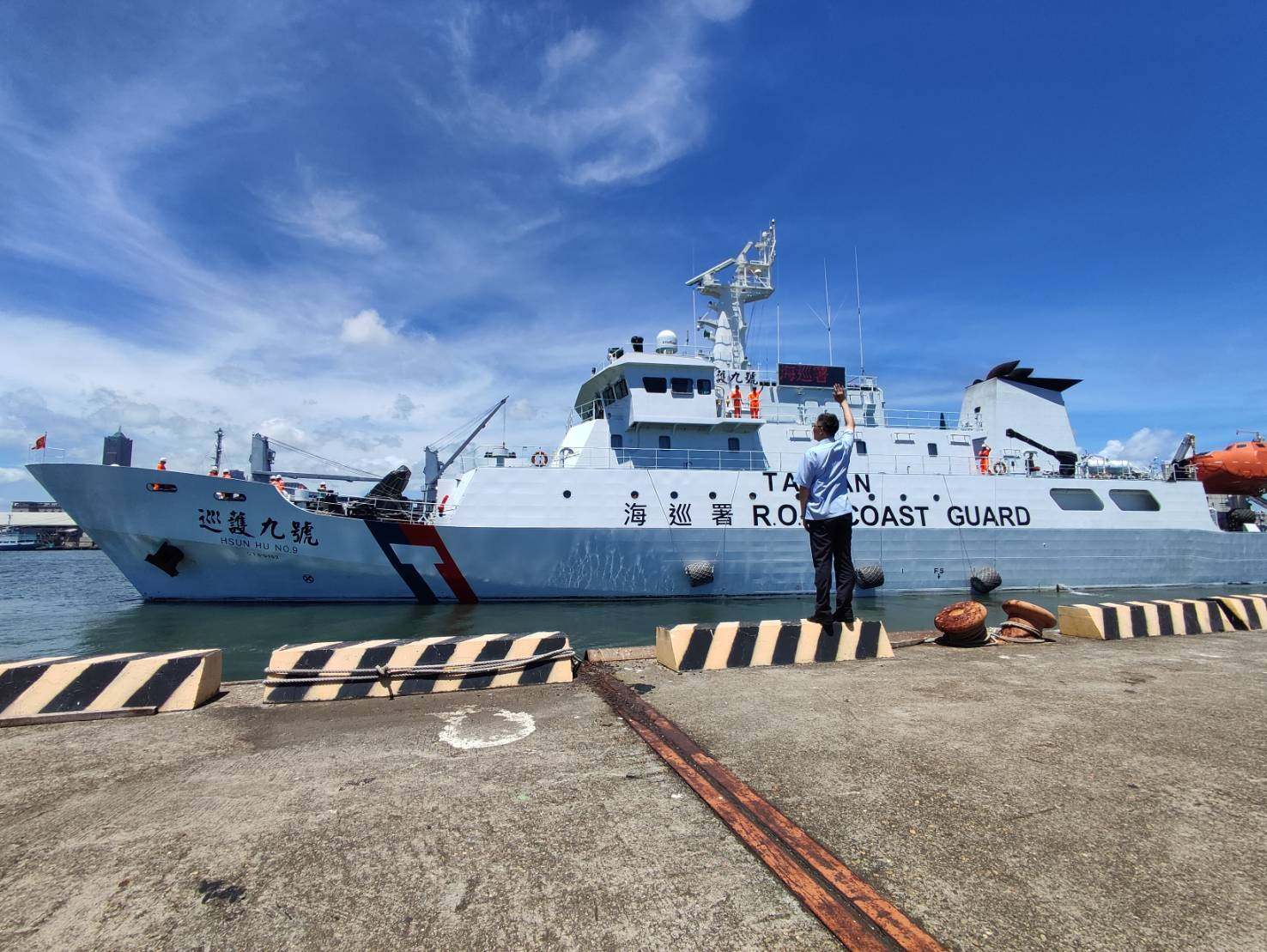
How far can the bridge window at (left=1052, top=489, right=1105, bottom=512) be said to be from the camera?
16.7 m

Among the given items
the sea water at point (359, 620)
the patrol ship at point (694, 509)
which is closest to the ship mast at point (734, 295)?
the patrol ship at point (694, 509)

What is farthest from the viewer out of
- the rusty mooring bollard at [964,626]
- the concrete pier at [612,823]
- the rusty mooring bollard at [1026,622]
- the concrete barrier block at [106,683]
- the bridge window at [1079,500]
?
the bridge window at [1079,500]

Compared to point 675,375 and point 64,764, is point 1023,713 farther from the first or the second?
point 675,375

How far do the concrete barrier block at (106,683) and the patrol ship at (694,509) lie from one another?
31.0 feet

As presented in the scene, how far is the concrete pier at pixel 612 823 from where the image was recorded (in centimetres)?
156

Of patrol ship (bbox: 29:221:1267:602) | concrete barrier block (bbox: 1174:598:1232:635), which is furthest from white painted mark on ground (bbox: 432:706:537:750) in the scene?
patrol ship (bbox: 29:221:1267:602)

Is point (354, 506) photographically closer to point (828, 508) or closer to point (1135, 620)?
point (828, 508)

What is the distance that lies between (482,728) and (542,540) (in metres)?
10.4

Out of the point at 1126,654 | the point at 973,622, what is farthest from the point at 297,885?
the point at 1126,654

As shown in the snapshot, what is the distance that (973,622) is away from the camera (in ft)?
17.0

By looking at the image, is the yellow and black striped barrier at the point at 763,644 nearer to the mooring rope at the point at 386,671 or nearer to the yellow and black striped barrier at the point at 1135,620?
the mooring rope at the point at 386,671

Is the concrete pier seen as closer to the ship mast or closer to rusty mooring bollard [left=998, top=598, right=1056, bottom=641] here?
rusty mooring bollard [left=998, top=598, right=1056, bottom=641]

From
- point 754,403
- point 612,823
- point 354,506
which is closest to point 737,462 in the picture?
point 754,403

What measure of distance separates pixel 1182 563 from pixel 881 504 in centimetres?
1005
